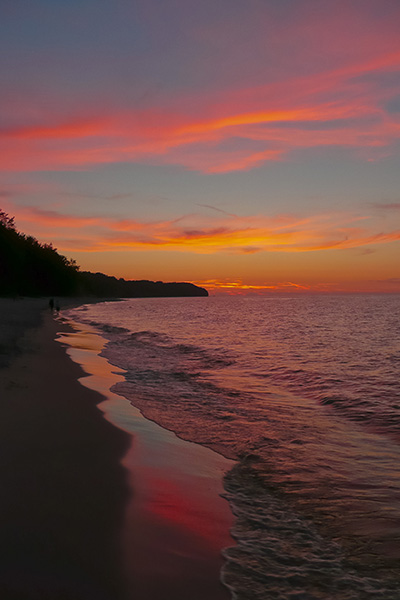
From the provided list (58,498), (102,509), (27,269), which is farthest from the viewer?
(27,269)

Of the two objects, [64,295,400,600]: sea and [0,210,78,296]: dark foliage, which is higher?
[0,210,78,296]: dark foliage

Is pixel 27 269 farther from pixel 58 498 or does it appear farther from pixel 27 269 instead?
pixel 58 498

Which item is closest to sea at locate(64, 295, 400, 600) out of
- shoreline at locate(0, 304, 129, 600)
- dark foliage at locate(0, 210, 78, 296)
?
shoreline at locate(0, 304, 129, 600)

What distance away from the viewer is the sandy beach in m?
3.98

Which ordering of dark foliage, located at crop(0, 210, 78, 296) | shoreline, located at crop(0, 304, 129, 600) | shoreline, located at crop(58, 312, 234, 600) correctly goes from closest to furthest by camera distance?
shoreline, located at crop(0, 304, 129, 600)
shoreline, located at crop(58, 312, 234, 600)
dark foliage, located at crop(0, 210, 78, 296)

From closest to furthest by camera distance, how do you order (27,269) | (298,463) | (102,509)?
1. (102,509)
2. (298,463)
3. (27,269)

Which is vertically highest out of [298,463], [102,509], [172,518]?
[102,509]

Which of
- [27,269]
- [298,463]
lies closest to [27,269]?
[27,269]

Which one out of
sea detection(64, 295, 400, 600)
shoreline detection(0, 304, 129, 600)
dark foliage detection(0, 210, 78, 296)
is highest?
dark foliage detection(0, 210, 78, 296)

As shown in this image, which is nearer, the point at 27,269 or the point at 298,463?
the point at 298,463

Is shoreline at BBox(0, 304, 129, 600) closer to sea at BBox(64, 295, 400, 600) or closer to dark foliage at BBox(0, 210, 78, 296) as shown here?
sea at BBox(64, 295, 400, 600)

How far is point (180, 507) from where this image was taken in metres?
5.81

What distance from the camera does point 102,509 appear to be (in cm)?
536

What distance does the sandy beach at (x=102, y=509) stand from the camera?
157 inches
